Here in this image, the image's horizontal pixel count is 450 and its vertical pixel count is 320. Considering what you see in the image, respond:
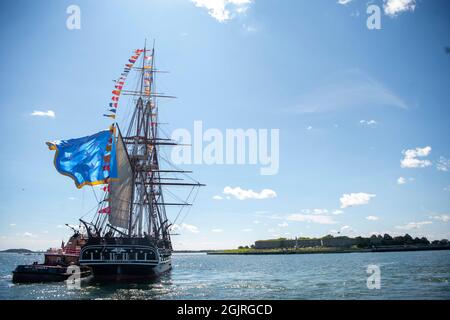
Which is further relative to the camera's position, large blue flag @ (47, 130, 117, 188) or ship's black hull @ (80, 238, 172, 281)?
ship's black hull @ (80, 238, 172, 281)

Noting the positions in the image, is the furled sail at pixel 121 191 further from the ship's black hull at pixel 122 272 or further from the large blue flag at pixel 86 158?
the ship's black hull at pixel 122 272

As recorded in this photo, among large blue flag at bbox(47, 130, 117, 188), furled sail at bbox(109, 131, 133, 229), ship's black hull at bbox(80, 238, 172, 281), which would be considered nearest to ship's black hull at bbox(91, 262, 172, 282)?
ship's black hull at bbox(80, 238, 172, 281)

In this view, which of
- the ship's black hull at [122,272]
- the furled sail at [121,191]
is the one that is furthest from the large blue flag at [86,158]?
the ship's black hull at [122,272]

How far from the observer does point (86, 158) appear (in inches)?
1526

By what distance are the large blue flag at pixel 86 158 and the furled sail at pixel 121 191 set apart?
5.04m

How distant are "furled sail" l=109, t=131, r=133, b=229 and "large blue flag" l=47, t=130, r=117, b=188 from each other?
16.5 feet

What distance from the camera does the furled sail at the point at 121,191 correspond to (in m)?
48.3

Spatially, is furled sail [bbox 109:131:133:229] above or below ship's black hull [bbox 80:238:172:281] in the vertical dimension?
above

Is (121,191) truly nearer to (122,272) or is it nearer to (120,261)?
(120,261)

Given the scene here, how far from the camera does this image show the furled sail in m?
48.3

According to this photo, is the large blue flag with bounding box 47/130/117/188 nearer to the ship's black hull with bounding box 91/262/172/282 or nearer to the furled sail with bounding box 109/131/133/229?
the furled sail with bounding box 109/131/133/229

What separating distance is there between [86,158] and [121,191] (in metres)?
12.9
